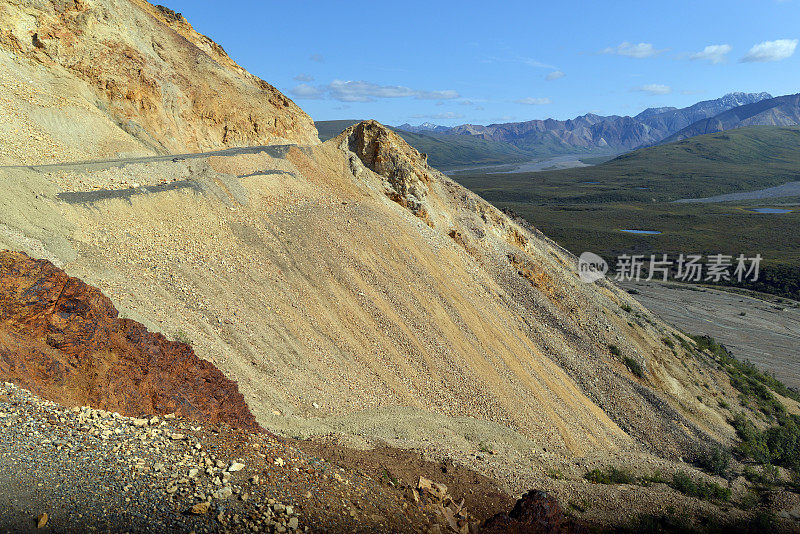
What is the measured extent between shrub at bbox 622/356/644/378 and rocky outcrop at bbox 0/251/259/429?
934 inches

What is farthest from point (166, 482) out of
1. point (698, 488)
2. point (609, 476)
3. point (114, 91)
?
point (114, 91)

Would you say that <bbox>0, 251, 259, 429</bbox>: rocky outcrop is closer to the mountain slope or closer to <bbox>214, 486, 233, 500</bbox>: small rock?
the mountain slope

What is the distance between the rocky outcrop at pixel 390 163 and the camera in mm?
31703

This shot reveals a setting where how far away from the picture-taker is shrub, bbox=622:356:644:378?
2920cm

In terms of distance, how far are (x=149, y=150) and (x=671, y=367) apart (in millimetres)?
34479

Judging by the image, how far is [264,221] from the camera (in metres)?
23.6

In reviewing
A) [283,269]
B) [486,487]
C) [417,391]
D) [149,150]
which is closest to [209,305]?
[283,269]

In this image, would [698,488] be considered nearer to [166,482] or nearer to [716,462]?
[716,462]

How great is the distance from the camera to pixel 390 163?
3294cm

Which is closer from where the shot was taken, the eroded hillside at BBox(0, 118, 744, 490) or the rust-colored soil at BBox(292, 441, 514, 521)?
the rust-colored soil at BBox(292, 441, 514, 521)

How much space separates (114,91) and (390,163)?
17213mm

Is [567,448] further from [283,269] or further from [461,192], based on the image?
[461,192]

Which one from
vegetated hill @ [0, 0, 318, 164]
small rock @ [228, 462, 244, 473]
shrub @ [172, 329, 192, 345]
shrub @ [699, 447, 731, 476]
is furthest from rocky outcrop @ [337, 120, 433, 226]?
small rock @ [228, 462, 244, 473]

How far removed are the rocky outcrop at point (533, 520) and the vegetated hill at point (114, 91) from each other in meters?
23.8
